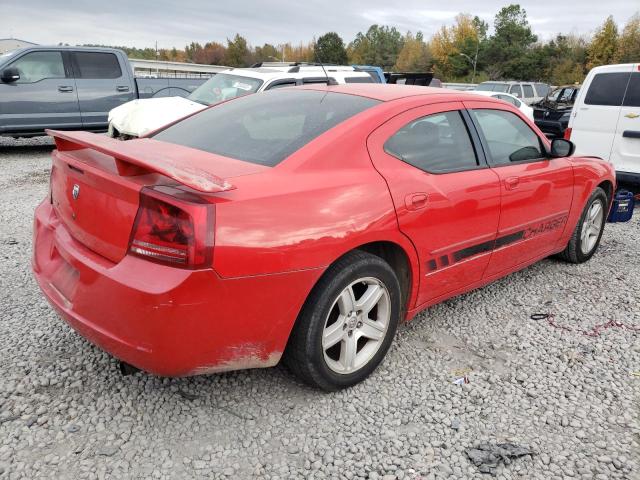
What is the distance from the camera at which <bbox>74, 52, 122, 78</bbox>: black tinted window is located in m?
10.0

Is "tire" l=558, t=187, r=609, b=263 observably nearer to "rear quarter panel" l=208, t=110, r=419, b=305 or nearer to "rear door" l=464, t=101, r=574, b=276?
"rear door" l=464, t=101, r=574, b=276

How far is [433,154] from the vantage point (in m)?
3.08

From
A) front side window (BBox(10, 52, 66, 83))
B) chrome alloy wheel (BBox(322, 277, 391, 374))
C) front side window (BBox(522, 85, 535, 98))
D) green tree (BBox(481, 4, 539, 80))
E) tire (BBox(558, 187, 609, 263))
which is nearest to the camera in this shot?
chrome alloy wheel (BBox(322, 277, 391, 374))

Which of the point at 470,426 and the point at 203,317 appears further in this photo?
the point at 470,426

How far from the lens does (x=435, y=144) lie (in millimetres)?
3127

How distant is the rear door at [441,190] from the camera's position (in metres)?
2.80

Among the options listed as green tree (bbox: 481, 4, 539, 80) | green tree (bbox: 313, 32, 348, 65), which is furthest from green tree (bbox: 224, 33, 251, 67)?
green tree (bbox: 481, 4, 539, 80)

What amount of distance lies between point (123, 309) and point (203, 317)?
0.32 m

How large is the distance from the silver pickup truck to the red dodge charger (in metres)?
7.48

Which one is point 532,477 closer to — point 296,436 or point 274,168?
point 296,436

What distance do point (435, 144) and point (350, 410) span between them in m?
1.58

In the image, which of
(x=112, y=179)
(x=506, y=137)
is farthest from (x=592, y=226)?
(x=112, y=179)

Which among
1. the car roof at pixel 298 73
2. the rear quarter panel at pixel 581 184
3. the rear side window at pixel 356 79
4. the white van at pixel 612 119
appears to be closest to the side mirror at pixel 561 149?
the rear quarter panel at pixel 581 184

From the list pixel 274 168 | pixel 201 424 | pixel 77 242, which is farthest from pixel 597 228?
pixel 77 242
